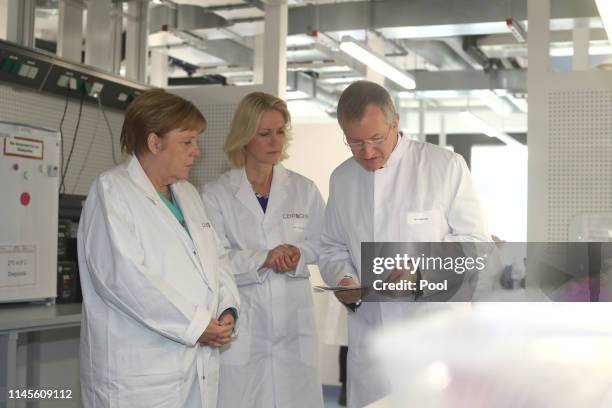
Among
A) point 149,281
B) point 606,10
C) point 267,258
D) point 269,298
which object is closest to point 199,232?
point 149,281

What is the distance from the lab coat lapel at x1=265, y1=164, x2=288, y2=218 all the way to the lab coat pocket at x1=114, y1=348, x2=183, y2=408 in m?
0.94

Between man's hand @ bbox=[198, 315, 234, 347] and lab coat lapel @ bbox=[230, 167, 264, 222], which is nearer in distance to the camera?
man's hand @ bbox=[198, 315, 234, 347]

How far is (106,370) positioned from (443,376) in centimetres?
126

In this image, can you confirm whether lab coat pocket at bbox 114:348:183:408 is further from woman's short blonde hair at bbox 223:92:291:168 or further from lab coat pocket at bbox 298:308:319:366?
woman's short blonde hair at bbox 223:92:291:168

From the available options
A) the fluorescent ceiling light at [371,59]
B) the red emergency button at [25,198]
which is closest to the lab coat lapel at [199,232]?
the red emergency button at [25,198]

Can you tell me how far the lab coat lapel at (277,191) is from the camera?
10.1 ft

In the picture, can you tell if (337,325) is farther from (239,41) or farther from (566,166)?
(239,41)

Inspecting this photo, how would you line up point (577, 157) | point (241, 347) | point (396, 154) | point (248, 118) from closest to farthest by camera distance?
1. point (396, 154)
2. point (241, 347)
3. point (248, 118)
4. point (577, 157)

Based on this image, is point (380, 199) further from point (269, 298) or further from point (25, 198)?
point (25, 198)

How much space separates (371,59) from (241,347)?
3.74m

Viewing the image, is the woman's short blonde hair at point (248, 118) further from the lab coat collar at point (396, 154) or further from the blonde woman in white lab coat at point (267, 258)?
the lab coat collar at point (396, 154)

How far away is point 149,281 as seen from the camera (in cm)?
221

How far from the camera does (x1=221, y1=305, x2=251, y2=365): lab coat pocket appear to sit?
114 inches

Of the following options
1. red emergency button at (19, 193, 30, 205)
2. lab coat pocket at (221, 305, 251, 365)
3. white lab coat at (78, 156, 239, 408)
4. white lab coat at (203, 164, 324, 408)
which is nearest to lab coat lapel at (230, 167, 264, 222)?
white lab coat at (203, 164, 324, 408)
